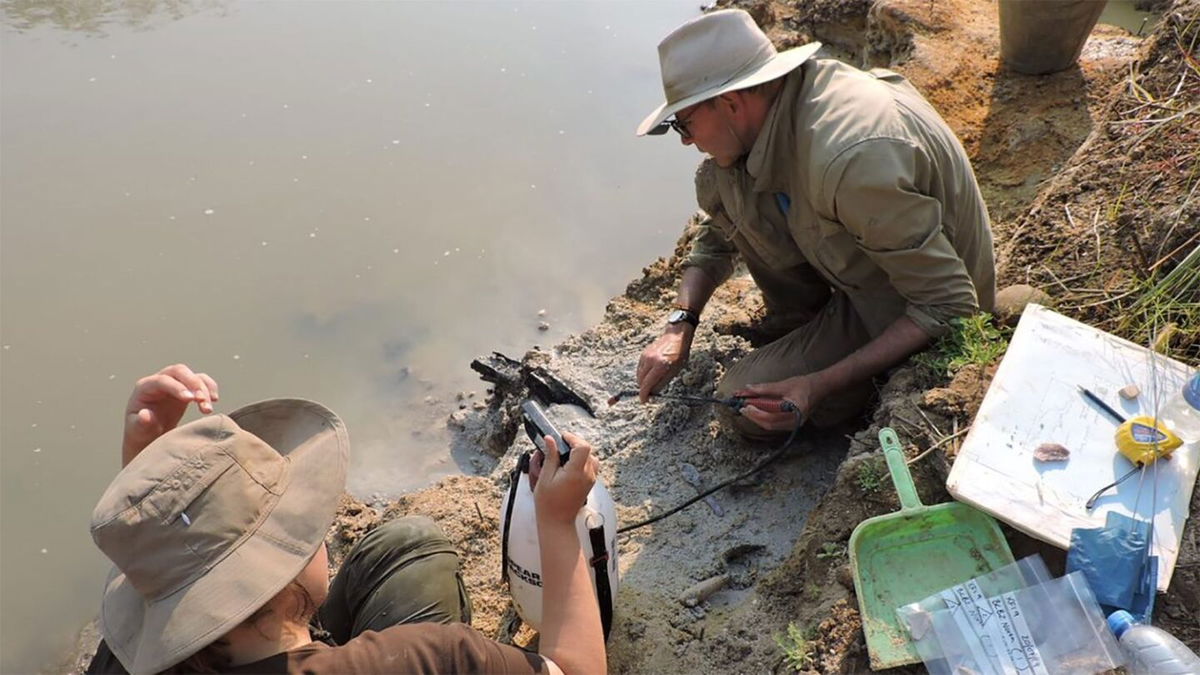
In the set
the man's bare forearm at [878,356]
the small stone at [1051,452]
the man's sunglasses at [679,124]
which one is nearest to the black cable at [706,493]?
the man's bare forearm at [878,356]

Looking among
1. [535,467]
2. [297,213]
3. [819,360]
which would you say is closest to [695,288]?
[819,360]

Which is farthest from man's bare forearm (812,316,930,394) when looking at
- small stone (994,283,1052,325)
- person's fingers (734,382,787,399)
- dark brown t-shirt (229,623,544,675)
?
dark brown t-shirt (229,623,544,675)

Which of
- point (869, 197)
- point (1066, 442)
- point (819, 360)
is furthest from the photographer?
point (819, 360)

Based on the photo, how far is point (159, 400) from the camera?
8.26 feet

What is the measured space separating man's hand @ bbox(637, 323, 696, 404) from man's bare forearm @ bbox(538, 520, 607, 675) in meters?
1.52

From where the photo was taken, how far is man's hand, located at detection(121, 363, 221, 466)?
246 cm

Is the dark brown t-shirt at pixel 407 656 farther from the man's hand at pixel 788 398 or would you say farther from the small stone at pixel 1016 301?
the small stone at pixel 1016 301

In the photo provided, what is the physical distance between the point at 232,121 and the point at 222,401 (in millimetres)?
2838

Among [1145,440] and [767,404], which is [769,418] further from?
[1145,440]

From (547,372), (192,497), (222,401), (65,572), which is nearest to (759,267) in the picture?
(547,372)

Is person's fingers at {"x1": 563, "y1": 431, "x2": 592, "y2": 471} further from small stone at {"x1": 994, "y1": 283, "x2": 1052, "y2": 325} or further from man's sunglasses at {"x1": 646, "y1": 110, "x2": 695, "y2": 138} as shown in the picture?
small stone at {"x1": 994, "y1": 283, "x2": 1052, "y2": 325}

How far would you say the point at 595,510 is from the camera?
278 cm

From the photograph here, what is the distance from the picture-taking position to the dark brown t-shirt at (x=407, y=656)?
77.5 inches

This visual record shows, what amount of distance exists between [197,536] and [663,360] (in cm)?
234
